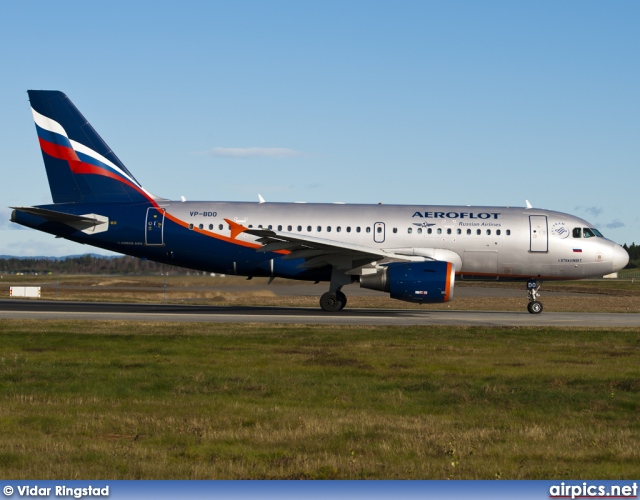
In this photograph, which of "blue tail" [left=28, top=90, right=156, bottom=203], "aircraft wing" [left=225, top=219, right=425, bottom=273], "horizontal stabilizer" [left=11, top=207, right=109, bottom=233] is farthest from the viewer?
"blue tail" [left=28, top=90, right=156, bottom=203]

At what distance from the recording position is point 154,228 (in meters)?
30.5

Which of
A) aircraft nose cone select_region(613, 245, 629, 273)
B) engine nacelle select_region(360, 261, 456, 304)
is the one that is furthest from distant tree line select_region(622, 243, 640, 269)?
engine nacelle select_region(360, 261, 456, 304)

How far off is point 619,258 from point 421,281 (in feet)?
29.7

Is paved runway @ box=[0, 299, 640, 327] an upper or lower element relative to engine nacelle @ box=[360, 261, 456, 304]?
lower

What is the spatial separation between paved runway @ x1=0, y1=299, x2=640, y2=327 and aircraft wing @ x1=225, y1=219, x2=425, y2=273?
1944 millimetres

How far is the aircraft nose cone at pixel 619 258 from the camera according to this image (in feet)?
103

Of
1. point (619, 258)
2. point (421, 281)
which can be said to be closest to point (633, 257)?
point (619, 258)

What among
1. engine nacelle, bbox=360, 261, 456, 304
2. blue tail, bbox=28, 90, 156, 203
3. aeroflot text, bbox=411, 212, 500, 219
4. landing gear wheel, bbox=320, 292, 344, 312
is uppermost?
blue tail, bbox=28, 90, 156, 203

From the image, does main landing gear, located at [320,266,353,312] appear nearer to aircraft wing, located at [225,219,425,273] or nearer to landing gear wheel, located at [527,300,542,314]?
aircraft wing, located at [225,219,425,273]

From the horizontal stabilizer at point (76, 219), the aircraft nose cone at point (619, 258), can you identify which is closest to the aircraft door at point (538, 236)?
the aircraft nose cone at point (619, 258)

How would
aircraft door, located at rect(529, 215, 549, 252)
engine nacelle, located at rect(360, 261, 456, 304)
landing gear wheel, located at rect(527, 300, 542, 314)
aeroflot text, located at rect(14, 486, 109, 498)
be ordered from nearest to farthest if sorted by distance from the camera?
1. aeroflot text, located at rect(14, 486, 109, 498)
2. engine nacelle, located at rect(360, 261, 456, 304)
3. aircraft door, located at rect(529, 215, 549, 252)
4. landing gear wheel, located at rect(527, 300, 542, 314)

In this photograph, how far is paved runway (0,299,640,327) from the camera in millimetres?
26094

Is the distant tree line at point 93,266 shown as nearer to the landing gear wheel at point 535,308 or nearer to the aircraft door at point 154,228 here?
the aircraft door at point 154,228

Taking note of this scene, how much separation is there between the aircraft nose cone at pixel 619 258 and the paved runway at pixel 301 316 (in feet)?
6.49
